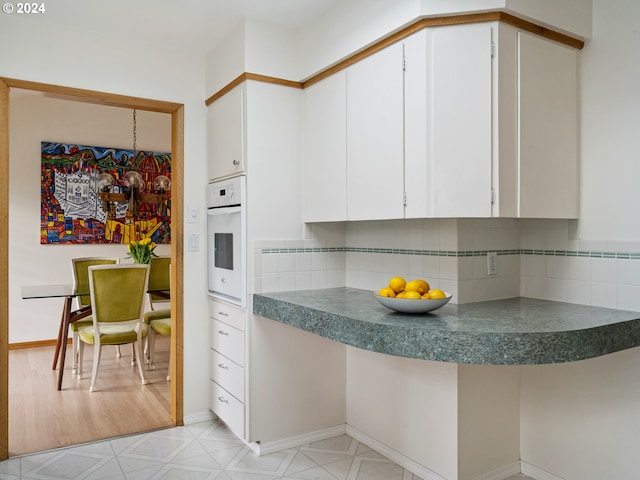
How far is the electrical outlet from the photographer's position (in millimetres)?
2395

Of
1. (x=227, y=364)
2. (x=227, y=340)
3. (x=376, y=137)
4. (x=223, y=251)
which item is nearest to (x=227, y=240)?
(x=223, y=251)

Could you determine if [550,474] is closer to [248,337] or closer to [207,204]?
[248,337]

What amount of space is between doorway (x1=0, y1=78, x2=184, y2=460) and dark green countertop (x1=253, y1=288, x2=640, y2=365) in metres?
1.10

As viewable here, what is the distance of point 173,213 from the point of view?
314 centimetres

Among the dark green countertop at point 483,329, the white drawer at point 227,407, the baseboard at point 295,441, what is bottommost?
the baseboard at point 295,441

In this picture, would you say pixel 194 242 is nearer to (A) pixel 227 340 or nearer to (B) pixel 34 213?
(A) pixel 227 340

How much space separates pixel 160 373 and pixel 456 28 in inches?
146

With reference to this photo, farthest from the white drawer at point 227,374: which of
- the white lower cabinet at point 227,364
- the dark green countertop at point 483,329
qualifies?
the dark green countertop at point 483,329

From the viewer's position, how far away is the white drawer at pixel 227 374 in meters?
2.78

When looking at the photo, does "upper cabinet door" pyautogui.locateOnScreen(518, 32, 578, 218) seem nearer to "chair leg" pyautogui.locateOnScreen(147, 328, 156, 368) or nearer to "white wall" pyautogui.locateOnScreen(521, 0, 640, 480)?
"white wall" pyautogui.locateOnScreen(521, 0, 640, 480)

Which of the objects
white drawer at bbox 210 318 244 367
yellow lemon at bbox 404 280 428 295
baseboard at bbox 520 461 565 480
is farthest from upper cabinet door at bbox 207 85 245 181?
baseboard at bbox 520 461 565 480

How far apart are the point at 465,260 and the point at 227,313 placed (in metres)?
1.45

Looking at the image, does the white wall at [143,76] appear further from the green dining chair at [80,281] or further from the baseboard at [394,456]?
the green dining chair at [80,281]

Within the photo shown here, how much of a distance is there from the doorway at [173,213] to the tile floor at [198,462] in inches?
10.4
